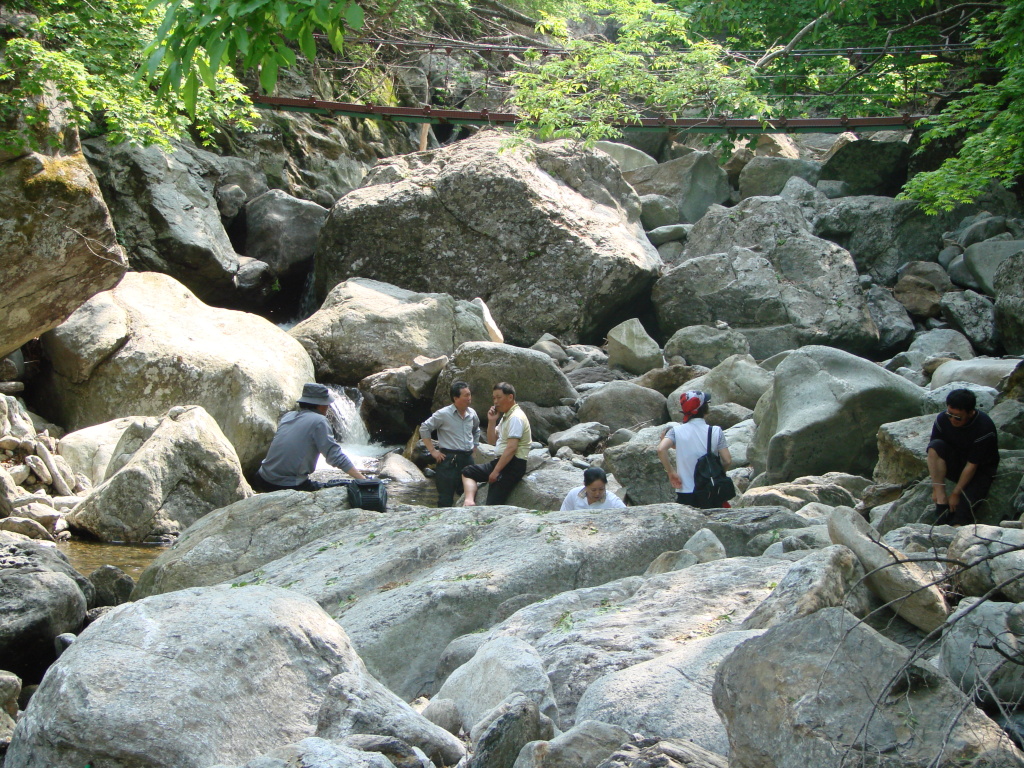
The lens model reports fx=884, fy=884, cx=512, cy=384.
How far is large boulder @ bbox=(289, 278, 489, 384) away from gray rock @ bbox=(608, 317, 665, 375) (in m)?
2.40

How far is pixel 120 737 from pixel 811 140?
29260 mm

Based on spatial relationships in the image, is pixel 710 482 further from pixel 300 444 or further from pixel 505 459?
pixel 300 444

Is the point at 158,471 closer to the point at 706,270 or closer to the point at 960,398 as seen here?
the point at 960,398

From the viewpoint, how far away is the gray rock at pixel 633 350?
1600 centimetres

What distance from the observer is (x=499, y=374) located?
44.4ft

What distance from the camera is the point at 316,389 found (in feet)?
24.5

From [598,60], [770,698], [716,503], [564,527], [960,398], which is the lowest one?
[716,503]

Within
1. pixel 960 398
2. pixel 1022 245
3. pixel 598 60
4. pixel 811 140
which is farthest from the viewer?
pixel 811 140

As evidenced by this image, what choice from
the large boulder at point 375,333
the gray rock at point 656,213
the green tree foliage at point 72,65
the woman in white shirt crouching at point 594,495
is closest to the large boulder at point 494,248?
the large boulder at point 375,333

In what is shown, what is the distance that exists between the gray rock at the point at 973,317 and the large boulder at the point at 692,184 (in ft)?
26.6

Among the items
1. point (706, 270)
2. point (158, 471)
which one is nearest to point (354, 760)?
point (158, 471)

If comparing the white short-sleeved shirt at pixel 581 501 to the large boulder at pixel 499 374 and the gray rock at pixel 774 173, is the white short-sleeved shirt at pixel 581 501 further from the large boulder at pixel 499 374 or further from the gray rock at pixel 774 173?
the gray rock at pixel 774 173

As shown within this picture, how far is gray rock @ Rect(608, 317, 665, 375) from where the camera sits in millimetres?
16000

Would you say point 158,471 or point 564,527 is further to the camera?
point 158,471
